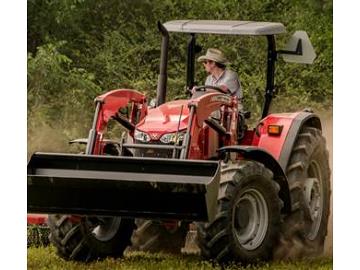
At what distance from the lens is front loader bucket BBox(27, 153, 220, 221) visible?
7980mm

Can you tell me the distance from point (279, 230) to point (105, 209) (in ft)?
3.59

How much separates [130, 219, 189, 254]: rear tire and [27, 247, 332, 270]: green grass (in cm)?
5

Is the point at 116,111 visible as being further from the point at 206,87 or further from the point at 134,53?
the point at 134,53

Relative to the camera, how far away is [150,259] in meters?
8.82

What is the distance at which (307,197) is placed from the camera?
9.09 metres

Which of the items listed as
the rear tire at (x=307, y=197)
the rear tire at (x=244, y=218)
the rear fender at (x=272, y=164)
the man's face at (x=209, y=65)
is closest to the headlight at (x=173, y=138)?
the rear fender at (x=272, y=164)

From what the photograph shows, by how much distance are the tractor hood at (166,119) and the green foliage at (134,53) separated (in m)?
0.28

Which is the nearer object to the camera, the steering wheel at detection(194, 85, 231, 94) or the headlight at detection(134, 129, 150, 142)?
the headlight at detection(134, 129, 150, 142)

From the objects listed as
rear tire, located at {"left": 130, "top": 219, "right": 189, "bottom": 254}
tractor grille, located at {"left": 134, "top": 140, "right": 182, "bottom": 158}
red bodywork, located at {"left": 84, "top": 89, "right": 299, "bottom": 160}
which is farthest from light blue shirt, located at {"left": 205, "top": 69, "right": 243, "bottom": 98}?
rear tire, located at {"left": 130, "top": 219, "right": 189, "bottom": 254}

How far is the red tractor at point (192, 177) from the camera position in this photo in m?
8.05

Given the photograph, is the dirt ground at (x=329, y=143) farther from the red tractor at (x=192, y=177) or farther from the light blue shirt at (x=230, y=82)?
the light blue shirt at (x=230, y=82)

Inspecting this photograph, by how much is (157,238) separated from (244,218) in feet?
2.45

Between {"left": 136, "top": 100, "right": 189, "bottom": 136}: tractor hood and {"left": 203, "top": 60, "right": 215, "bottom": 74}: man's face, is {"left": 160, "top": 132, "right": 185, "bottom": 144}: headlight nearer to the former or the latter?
{"left": 136, "top": 100, "right": 189, "bottom": 136}: tractor hood

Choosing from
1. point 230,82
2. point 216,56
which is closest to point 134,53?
point 216,56
